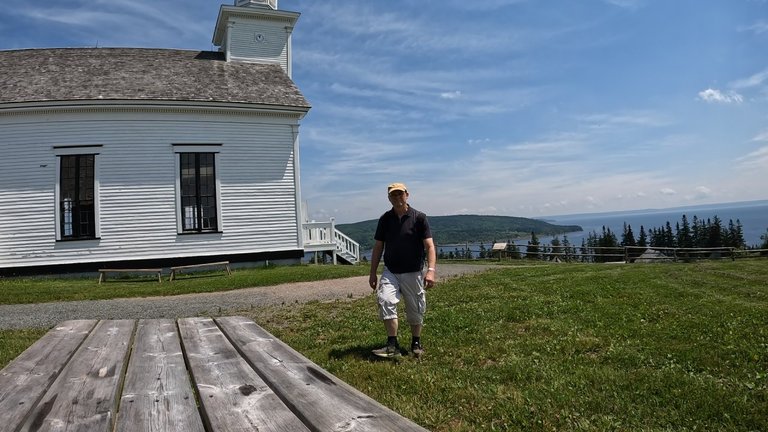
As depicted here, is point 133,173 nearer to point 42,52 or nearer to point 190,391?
point 42,52

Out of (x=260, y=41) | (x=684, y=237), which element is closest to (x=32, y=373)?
(x=260, y=41)

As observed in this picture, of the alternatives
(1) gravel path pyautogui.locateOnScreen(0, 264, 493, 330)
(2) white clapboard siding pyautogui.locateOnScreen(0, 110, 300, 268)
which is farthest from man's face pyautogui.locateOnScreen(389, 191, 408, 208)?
(2) white clapboard siding pyautogui.locateOnScreen(0, 110, 300, 268)

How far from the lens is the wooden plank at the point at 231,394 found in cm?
198

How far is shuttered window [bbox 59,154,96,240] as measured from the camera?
1867cm

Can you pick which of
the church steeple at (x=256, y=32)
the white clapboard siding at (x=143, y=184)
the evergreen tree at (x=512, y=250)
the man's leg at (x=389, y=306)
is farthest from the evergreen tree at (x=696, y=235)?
the man's leg at (x=389, y=306)

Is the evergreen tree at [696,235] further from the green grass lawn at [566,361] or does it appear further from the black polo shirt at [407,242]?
the black polo shirt at [407,242]

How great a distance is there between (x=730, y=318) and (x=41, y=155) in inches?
824

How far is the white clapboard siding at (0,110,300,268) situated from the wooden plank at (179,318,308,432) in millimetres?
17048

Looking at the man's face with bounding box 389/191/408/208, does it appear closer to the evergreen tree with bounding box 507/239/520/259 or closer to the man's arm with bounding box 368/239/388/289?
the man's arm with bounding box 368/239/388/289

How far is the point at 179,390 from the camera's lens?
7.95 ft

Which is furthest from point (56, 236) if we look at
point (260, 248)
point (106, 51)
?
point (106, 51)

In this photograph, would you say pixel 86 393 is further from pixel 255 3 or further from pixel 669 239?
pixel 669 239

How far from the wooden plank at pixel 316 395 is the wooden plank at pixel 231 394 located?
0.17 feet

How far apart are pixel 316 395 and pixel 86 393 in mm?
1098
